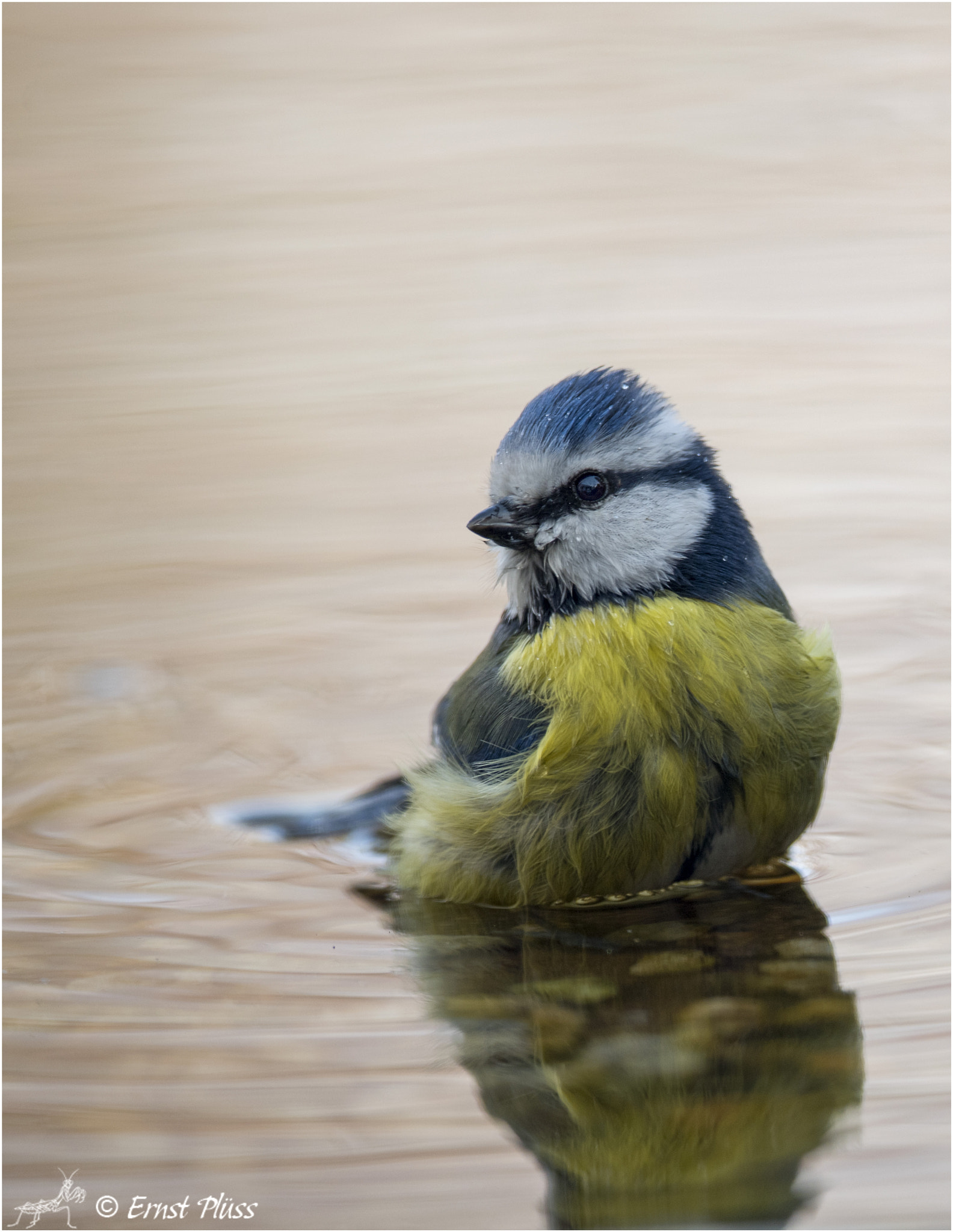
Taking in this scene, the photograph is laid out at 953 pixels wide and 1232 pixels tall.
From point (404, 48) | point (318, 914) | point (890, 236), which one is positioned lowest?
point (318, 914)

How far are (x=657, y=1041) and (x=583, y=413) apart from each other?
1155mm

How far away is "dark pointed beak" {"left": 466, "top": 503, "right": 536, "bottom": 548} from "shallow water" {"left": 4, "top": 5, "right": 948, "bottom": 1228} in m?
0.73

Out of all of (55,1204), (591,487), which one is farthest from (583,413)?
(55,1204)

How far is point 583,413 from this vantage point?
286 cm

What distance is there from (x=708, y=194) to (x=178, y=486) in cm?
324

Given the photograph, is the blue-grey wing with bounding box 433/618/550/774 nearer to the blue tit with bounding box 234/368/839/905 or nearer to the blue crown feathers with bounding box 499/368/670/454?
the blue tit with bounding box 234/368/839/905

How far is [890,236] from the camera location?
6.47 metres

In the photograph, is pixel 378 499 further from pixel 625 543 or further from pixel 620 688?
pixel 620 688

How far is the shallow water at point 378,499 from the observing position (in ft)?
7.33

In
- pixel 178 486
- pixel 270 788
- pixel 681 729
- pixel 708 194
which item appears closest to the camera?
pixel 681 729

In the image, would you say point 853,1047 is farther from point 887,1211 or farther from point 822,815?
point 822,815

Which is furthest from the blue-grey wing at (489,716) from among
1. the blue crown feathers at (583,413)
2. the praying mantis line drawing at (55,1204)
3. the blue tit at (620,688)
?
the praying mantis line drawing at (55,1204)

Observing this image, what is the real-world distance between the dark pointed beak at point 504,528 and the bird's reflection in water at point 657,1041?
70cm

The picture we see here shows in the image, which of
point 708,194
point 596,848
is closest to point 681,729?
point 596,848
